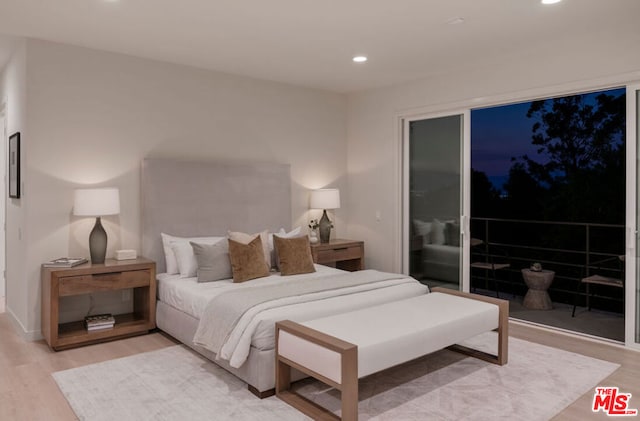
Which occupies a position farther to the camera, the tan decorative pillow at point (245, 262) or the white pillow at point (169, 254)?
the white pillow at point (169, 254)

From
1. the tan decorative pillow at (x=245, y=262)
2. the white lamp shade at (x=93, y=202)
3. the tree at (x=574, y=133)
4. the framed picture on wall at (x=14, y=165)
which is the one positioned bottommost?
the tan decorative pillow at (x=245, y=262)

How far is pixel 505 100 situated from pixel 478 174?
103 inches

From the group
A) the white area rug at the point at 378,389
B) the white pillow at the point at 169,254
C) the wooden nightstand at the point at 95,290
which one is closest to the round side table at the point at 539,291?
the white area rug at the point at 378,389

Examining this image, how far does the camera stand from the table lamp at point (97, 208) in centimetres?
393

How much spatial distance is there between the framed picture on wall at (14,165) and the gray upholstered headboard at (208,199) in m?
1.10

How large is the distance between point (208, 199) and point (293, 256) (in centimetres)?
117

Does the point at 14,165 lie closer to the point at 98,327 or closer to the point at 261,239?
the point at 98,327

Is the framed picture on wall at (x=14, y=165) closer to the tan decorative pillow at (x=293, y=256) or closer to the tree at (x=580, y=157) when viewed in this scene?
the tan decorative pillow at (x=293, y=256)

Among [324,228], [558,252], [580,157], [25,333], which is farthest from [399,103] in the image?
[25,333]

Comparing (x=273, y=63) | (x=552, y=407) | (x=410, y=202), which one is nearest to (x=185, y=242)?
(x=273, y=63)

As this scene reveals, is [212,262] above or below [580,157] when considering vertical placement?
below

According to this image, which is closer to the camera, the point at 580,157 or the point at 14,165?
the point at 14,165

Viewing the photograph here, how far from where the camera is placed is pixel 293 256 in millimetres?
4480

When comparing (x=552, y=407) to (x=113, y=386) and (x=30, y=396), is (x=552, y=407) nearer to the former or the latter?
(x=113, y=386)
